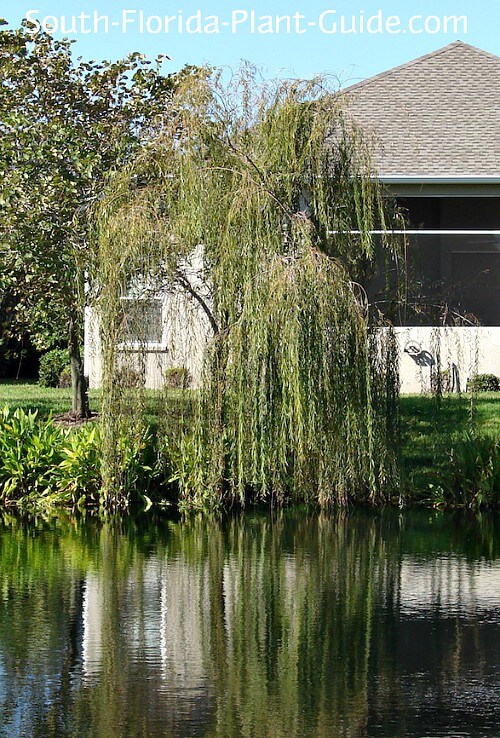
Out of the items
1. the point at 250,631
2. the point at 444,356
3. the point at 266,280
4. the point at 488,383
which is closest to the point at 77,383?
the point at 266,280

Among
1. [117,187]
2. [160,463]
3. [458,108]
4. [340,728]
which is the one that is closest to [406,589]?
[340,728]

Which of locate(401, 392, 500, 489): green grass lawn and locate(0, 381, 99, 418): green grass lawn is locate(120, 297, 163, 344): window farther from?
locate(0, 381, 99, 418): green grass lawn

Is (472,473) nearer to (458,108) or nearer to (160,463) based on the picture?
(160,463)

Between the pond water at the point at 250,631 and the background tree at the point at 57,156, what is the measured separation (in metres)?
4.38

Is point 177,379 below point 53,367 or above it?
below

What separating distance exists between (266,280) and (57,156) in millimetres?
4838

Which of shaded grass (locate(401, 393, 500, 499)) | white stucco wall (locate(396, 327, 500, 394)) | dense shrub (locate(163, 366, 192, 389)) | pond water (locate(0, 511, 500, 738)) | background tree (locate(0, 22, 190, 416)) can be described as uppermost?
background tree (locate(0, 22, 190, 416))

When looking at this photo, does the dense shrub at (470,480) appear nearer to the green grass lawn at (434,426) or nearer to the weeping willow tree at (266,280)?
the green grass lawn at (434,426)

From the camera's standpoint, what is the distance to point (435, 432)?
15477 millimetres

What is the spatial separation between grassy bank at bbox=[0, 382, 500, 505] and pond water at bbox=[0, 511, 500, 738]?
6.00 ft

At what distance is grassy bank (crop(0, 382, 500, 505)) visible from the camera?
50.5 ft

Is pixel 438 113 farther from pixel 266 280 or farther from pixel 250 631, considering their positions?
pixel 250 631

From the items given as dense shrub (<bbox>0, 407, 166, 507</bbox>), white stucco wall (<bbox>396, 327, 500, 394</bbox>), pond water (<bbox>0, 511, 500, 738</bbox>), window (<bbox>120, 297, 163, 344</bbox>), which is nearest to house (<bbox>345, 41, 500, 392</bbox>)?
white stucco wall (<bbox>396, 327, 500, 394</bbox>)

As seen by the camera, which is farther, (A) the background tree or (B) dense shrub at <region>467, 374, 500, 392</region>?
(B) dense shrub at <region>467, 374, 500, 392</region>
